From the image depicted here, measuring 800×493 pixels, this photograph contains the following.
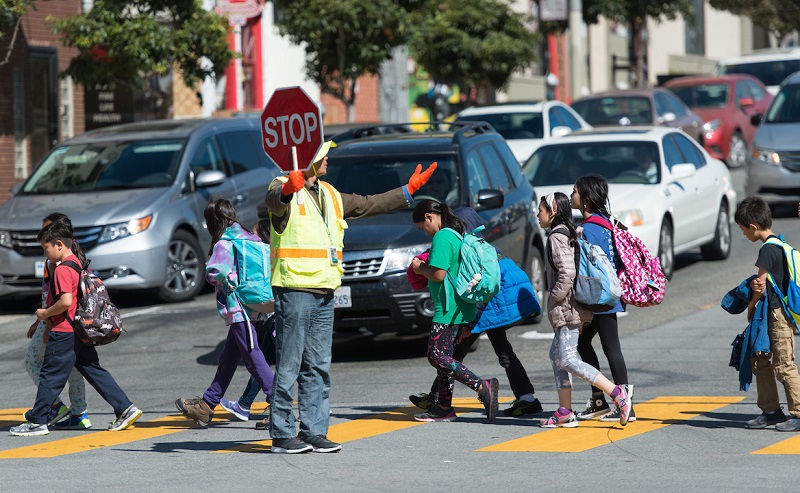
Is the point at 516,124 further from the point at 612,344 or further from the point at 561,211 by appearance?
the point at 612,344

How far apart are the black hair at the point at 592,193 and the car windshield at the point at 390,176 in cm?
326

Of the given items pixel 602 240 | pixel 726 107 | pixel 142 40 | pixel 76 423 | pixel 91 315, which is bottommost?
pixel 76 423

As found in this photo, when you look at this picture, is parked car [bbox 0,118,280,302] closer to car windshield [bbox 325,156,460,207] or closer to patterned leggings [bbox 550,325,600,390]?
car windshield [bbox 325,156,460,207]

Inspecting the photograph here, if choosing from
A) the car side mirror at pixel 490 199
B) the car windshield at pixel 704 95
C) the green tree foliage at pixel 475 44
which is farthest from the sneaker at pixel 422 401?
the car windshield at pixel 704 95

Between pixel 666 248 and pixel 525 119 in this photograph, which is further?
pixel 525 119

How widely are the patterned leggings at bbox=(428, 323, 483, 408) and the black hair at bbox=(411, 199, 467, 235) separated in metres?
0.62

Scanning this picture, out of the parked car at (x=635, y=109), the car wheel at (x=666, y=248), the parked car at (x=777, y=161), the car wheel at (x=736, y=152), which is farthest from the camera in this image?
the car wheel at (x=736, y=152)

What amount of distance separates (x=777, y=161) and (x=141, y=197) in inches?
356

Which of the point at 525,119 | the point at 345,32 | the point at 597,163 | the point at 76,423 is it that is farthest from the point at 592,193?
the point at 345,32

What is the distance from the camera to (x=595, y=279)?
869cm

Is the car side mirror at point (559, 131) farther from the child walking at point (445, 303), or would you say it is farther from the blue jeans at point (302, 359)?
the blue jeans at point (302, 359)

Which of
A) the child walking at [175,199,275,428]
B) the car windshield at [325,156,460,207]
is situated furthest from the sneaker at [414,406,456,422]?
the car windshield at [325,156,460,207]

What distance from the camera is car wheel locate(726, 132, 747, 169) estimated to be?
1073 inches

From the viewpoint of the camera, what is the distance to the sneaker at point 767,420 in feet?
28.0
